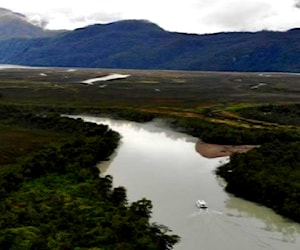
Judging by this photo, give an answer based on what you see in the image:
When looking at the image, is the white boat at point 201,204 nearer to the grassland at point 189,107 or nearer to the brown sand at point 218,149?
the grassland at point 189,107

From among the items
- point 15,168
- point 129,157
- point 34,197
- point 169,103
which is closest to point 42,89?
point 169,103

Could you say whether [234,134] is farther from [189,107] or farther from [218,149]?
[189,107]

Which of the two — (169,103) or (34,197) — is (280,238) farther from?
(169,103)

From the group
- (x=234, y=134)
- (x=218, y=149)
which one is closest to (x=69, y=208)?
(x=218, y=149)

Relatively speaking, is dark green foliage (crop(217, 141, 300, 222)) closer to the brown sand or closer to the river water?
the river water

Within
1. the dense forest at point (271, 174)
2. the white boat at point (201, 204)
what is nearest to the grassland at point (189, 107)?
the dense forest at point (271, 174)

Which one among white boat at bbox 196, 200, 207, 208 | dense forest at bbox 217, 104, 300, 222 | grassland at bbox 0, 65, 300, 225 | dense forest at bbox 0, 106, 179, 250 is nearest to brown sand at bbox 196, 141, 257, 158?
grassland at bbox 0, 65, 300, 225
